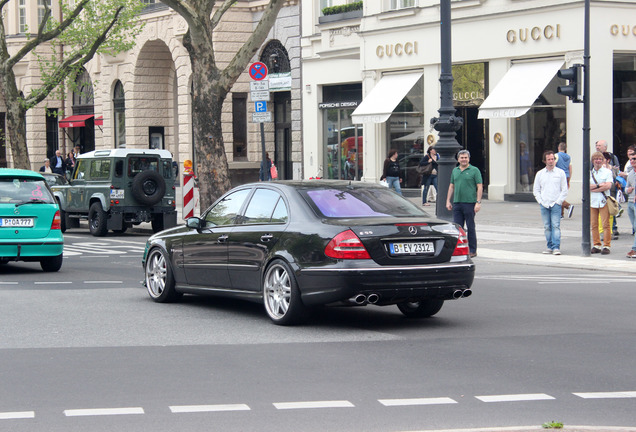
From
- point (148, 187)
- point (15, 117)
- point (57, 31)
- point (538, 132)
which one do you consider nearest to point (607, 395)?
point (148, 187)

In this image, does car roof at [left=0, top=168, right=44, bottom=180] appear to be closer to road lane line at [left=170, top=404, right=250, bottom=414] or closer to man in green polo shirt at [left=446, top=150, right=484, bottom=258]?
man in green polo shirt at [left=446, top=150, right=484, bottom=258]

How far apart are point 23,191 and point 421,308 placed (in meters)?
7.50

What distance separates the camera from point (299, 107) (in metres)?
39.2

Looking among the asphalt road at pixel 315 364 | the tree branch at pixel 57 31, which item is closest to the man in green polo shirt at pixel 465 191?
the asphalt road at pixel 315 364

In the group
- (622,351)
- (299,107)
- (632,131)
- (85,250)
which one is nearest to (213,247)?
(622,351)

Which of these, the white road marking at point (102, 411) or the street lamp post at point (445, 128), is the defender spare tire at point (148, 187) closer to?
the street lamp post at point (445, 128)

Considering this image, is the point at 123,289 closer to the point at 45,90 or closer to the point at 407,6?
the point at 407,6

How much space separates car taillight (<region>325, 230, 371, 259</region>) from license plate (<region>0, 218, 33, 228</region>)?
7.43m

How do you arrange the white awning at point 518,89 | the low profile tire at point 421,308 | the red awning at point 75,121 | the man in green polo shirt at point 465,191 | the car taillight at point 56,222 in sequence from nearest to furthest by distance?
1. the low profile tire at point 421,308
2. the car taillight at point 56,222
3. the man in green polo shirt at point 465,191
4. the white awning at point 518,89
5. the red awning at point 75,121

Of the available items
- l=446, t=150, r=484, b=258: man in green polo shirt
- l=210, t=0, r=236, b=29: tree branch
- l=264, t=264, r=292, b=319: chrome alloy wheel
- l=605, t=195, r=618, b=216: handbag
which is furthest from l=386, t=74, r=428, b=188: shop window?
l=264, t=264, r=292, b=319: chrome alloy wheel

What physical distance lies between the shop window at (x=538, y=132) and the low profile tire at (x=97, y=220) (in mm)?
11688

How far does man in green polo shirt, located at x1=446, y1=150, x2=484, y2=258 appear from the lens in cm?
1752

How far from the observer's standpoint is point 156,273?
1259cm

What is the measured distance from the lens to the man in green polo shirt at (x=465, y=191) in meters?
17.5
